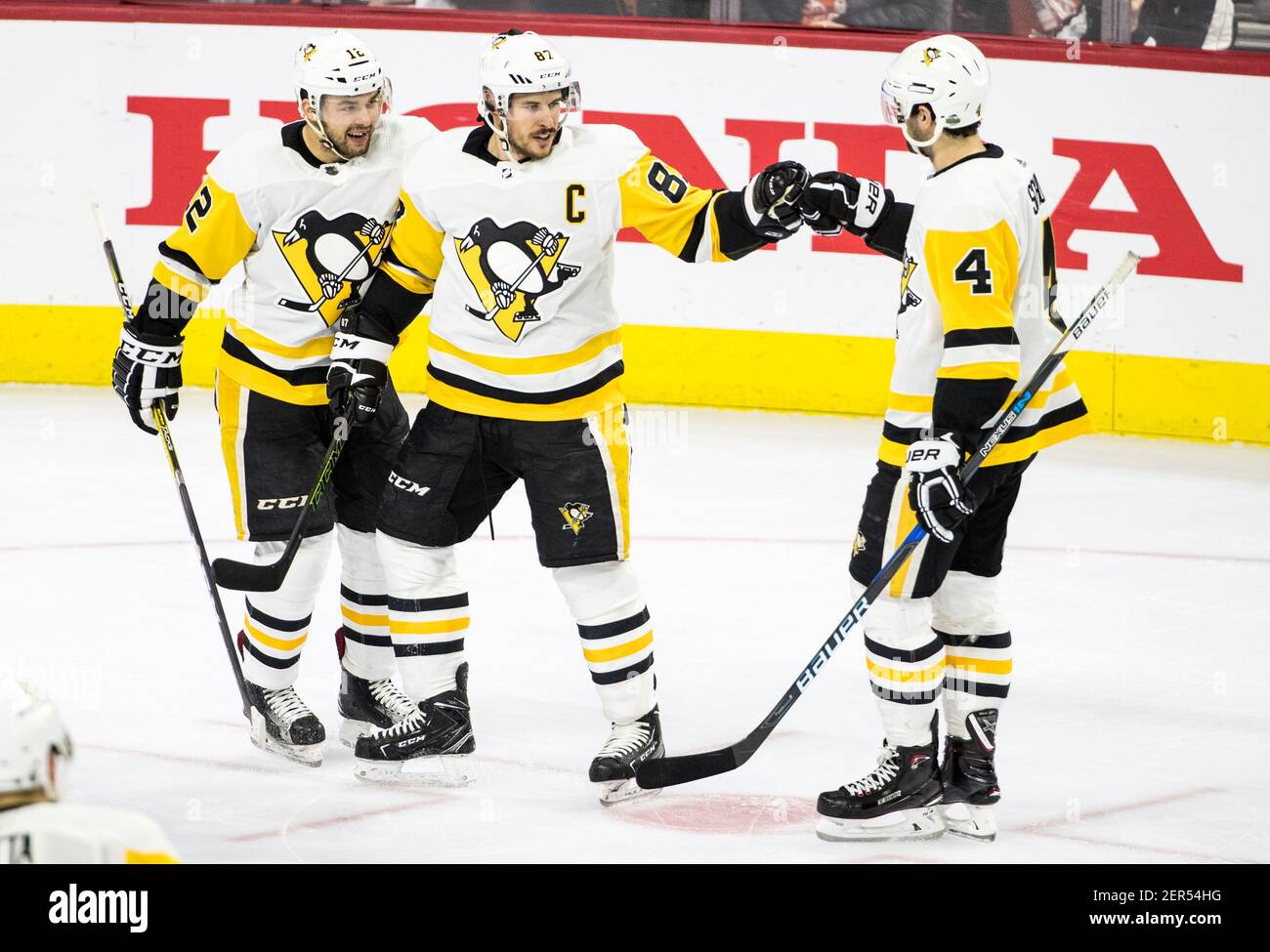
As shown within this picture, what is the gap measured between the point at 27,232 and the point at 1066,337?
222 inches

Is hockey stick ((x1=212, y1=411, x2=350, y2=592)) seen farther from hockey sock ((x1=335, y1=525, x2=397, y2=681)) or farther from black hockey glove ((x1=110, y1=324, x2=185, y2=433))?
black hockey glove ((x1=110, y1=324, x2=185, y2=433))

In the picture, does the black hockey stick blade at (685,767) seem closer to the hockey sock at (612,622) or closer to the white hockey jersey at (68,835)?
the hockey sock at (612,622)

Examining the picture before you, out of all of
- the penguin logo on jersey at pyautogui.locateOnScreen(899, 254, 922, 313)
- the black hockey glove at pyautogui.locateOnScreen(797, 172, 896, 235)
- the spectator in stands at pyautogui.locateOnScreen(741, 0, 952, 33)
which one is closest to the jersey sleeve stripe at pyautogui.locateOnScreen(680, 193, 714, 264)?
the black hockey glove at pyautogui.locateOnScreen(797, 172, 896, 235)

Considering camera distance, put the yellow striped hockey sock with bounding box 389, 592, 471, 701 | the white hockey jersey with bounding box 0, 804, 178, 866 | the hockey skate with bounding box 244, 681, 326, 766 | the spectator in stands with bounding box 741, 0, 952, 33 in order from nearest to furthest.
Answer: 1. the white hockey jersey with bounding box 0, 804, 178, 866
2. the yellow striped hockey sock with bounding box 389, 592, 471, 701
3. the hockey skate with bounding box 244, 681, 326, 766
4. the spectator in stands with bounding box 741, 0, 952, 33

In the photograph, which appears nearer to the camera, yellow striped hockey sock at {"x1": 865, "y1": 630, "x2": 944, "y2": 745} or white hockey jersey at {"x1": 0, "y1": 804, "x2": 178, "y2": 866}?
white hockey jersey at {"x1": 0, "y1": 804, "x2": 178, "y2": 866}

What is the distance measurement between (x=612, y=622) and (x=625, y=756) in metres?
0.25

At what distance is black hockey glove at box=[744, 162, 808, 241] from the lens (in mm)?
3379

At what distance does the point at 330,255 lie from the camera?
147 inches

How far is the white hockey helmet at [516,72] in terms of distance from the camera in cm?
340

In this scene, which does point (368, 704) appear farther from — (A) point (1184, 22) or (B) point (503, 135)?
(A) point (1184, 22)

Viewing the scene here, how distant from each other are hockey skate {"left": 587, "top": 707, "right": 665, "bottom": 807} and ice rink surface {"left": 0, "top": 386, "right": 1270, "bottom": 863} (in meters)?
0.03

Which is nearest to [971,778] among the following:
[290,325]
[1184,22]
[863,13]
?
[290,325]

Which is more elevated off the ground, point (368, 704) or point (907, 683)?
point (907, 683)

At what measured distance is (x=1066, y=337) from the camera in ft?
10.6
